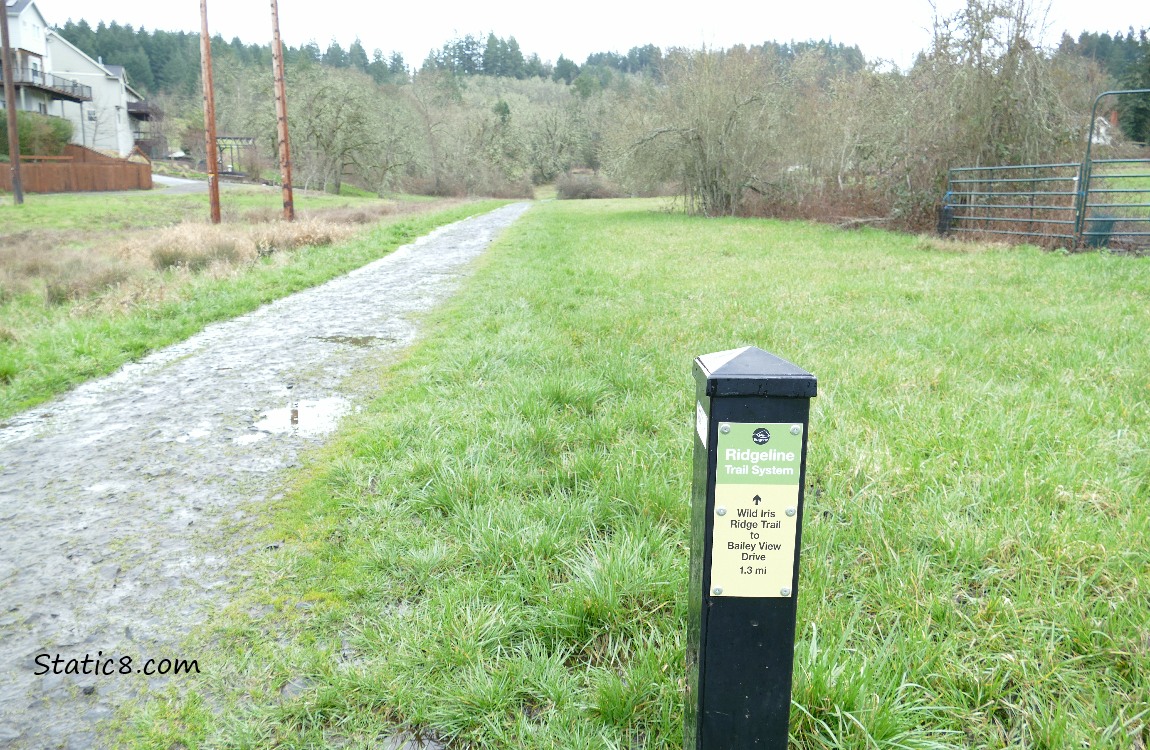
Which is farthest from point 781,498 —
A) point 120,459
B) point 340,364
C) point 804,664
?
point 340,364

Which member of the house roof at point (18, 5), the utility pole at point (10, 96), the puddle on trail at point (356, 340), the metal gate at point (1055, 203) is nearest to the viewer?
the puddle on trail at point (356, 340)

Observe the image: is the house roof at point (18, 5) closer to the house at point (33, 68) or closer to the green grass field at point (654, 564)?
the house at point (33, 68)

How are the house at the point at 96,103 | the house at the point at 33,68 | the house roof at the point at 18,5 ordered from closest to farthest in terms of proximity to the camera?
the house at the point at 33,68
the house roof at the point at 18,5
the house at the point at 96,103

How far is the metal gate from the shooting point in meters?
15.2

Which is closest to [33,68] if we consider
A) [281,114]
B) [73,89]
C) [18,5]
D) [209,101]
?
[73,89]

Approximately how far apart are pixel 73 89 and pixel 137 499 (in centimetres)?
7133

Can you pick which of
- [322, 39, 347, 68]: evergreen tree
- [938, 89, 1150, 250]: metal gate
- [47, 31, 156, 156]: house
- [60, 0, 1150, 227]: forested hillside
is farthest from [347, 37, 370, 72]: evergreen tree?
Answer: [938, 89, 1150, 250]: metal gate

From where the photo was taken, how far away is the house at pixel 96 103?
6412 cm

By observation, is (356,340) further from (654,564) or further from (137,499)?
(654,564)

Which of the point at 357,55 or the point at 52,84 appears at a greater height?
the point at 357,55

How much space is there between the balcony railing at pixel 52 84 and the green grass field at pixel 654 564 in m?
63.1

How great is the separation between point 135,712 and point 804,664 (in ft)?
7.09

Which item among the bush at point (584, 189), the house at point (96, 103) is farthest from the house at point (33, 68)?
the bush at point (584, 189)

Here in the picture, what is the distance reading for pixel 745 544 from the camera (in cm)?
173
